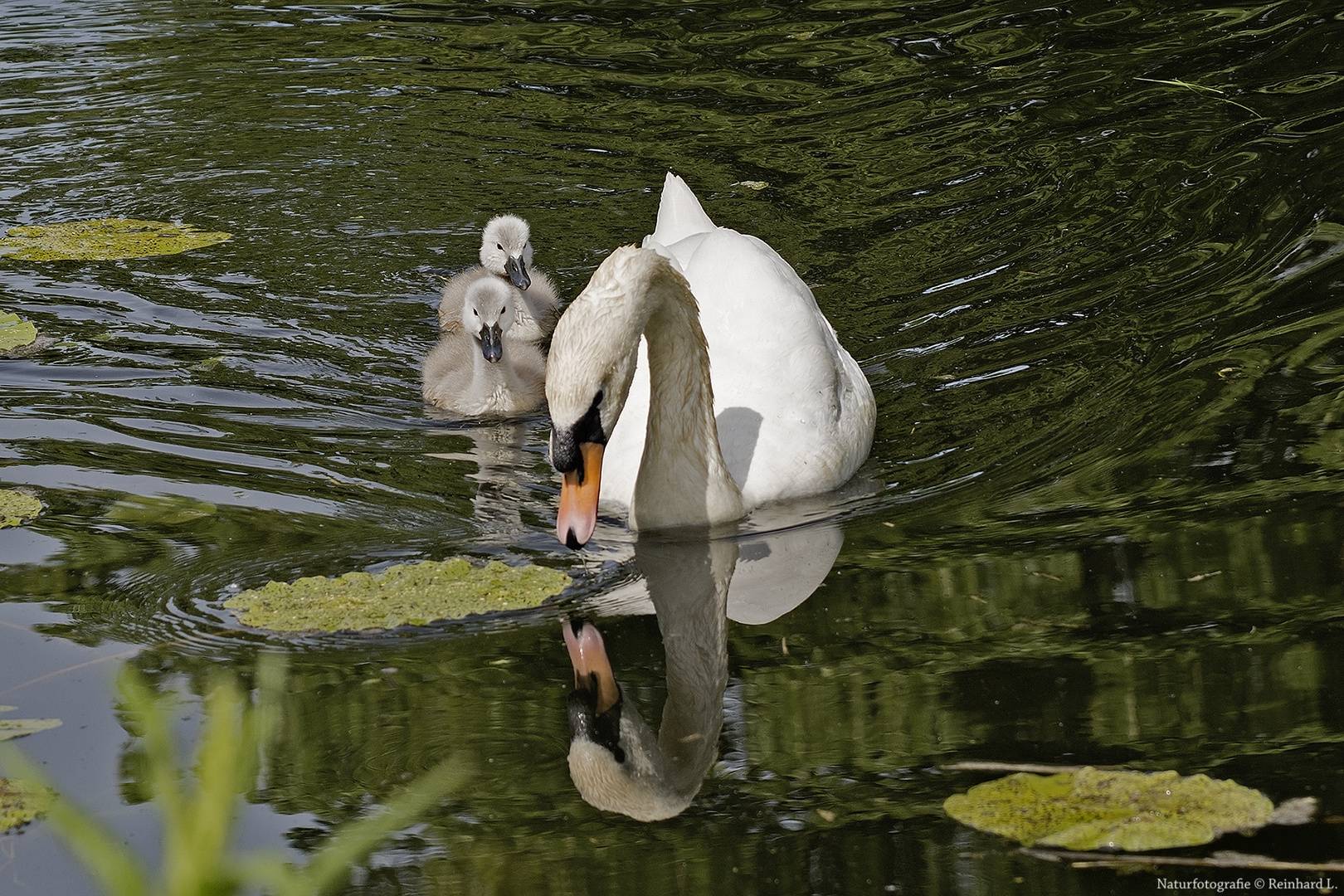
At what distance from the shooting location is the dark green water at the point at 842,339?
3365 mm

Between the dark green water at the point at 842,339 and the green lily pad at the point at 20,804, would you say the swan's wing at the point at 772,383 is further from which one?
the green lily pad at the point at 20,804

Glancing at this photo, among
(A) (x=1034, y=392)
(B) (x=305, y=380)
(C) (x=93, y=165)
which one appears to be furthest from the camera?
(C) (x=93, y=165)

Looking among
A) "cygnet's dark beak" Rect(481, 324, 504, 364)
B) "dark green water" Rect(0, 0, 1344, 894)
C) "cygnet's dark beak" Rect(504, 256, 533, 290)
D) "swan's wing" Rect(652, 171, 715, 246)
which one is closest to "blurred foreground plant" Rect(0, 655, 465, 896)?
"dark green water" Rect(0, 0, 1344, 894)

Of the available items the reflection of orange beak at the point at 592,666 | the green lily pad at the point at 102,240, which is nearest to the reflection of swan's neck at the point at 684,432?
the reflection of orange beak at the point at 592,666

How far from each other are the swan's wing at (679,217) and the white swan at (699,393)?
2.20 ft

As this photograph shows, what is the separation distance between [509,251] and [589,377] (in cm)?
328

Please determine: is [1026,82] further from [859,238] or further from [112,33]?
[112,33]

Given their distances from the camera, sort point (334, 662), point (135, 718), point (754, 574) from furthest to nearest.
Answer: point (754, 574), point (334, 662), point (135, 718)

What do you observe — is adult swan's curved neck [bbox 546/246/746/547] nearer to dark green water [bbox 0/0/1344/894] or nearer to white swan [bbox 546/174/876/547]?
white swan [bbox 546/174/876/547]

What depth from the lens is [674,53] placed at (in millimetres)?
10945

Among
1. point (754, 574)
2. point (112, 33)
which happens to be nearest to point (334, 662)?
point (754, 574)

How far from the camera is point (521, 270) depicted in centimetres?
729

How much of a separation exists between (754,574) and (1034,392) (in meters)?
1.88

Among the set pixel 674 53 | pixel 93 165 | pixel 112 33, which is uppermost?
pixel 112 33
